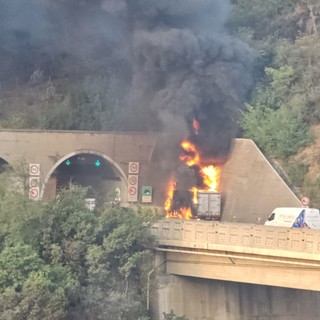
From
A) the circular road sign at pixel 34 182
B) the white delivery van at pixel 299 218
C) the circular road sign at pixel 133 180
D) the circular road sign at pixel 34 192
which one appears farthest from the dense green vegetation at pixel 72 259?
the circular road sign at pixel 133 180

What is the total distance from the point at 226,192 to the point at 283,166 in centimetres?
477

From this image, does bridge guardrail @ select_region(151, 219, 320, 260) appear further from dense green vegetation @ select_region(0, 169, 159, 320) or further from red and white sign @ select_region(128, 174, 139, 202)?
red and white sign @ select_region(128, 174, 139, 202)

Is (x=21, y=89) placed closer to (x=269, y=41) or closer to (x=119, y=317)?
(x=269, y=41)

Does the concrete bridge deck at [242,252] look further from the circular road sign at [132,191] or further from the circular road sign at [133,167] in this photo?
the circular road sign at [133,167]

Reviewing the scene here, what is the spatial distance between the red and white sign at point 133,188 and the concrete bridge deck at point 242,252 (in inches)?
522

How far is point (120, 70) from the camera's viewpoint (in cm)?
7069

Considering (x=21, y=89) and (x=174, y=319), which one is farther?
(x=21, y=89)

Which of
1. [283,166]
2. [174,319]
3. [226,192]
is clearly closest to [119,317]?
[174,319]

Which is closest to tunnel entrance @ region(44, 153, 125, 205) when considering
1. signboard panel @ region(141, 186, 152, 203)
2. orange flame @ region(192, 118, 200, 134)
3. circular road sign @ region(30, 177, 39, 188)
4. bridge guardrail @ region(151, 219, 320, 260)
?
circular road sign @ region(30, 177, 39, 188)

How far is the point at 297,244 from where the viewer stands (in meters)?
42.6

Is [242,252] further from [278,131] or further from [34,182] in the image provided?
[34,182]

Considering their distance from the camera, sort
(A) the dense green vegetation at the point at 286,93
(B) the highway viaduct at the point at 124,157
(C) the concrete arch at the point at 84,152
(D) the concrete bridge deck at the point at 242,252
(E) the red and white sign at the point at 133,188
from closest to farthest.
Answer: (D) the concrete bridge deck at the point at 242,252 → (B) the highway viaduct at the point at 124,157 → (A) the dense green vegetation at the point at 286,93 → (E) the red and white sign at the point at 133,188 → (C) the concrete arch at the point at 84,152

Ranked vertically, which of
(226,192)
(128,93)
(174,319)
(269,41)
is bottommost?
(174,319)

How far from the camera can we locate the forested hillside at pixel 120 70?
62.1m
